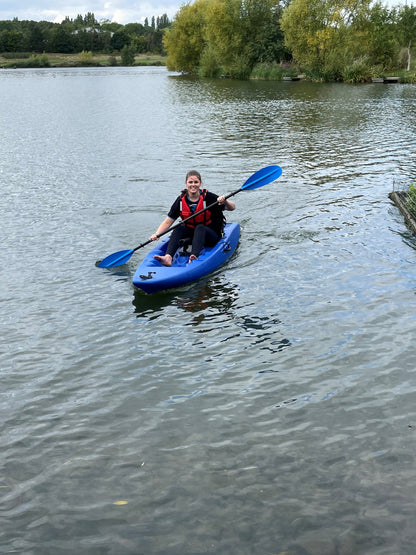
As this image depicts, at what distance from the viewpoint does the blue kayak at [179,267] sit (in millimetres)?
8336

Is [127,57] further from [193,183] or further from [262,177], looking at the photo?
[193,183]

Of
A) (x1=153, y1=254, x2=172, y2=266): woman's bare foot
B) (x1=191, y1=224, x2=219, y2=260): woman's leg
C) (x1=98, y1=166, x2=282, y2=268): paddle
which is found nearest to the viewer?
(x1=153, y1=254, x2=172, y2=266): woman's bare foot

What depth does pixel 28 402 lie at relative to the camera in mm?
5855

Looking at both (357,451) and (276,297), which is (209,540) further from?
(276,297)

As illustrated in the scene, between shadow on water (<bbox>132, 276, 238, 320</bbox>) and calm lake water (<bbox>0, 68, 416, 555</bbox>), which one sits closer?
calm lake water (<bbox>0, 68, 416, 555</bbox>)

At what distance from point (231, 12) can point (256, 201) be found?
167 feet

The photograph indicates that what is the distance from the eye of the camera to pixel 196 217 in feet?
31.2

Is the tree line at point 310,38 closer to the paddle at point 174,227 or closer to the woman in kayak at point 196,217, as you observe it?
the paddle at point 174,227

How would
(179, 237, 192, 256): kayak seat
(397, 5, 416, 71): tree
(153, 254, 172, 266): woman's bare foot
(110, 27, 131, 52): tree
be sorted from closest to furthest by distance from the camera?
(153, 254, 172, 266): woman's bare foot → (179, 237, 192, 256): kayak seat → (397, 5, 416, 71): tree → (110, 27, 131, 52): tree

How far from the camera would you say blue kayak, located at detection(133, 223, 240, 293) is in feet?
27.3

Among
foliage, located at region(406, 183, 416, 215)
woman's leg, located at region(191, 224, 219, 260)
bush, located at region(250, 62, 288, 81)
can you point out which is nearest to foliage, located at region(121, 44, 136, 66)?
bush, located at region(250, 62, 288, 81)

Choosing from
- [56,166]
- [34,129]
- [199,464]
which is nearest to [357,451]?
[199,464]

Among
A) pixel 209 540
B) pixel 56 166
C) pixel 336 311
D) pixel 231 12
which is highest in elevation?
pixel 231 12

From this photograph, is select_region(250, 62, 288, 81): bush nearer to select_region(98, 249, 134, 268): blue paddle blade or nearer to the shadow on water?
select_region(98, 249, 134, 268): blue paddle blade
